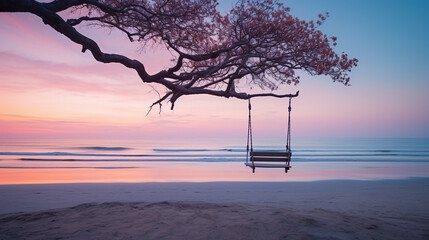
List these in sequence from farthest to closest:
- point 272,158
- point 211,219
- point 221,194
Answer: point 221,194
point 272,158
point 211,219

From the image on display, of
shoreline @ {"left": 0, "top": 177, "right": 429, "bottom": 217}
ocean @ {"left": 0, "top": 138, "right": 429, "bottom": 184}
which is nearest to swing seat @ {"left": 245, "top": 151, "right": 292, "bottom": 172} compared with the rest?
shoreline @ {"left": 0, "top": 177, "right": 429, "bottom": 217}

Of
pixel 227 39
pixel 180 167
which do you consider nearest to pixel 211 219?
pixel 227 39

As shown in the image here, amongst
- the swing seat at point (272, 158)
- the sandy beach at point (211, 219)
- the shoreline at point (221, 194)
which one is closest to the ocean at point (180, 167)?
the shoreline at point (221, 194)

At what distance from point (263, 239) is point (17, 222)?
4490 mm

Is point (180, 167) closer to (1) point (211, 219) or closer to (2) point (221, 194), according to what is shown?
(2) point (221, 194)

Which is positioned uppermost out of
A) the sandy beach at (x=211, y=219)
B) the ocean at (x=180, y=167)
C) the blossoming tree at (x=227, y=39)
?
the blossoming tree at (x=227, y=39)

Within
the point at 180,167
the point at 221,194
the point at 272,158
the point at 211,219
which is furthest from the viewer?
the point at 180,167

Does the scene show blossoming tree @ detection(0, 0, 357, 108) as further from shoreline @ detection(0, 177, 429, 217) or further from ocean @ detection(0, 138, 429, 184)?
ocean @ detection(0, 138, 429, 184)

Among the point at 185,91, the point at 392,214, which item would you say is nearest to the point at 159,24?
the point at 185,91

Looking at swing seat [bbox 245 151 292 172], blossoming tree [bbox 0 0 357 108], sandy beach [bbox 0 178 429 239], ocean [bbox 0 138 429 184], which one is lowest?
ocean [bbox 0 138 429 184]

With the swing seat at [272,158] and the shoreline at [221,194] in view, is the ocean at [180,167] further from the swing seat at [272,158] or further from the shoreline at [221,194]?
the swing seat at [272,158]

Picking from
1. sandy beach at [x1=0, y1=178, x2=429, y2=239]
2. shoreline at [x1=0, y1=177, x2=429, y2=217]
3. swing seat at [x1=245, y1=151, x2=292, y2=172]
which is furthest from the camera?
shoreline at [x1=0, y1=177, x2=429, y2=217]

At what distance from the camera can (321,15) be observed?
8250 millimetres

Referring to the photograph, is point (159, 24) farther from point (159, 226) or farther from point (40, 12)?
point (159, 226)
